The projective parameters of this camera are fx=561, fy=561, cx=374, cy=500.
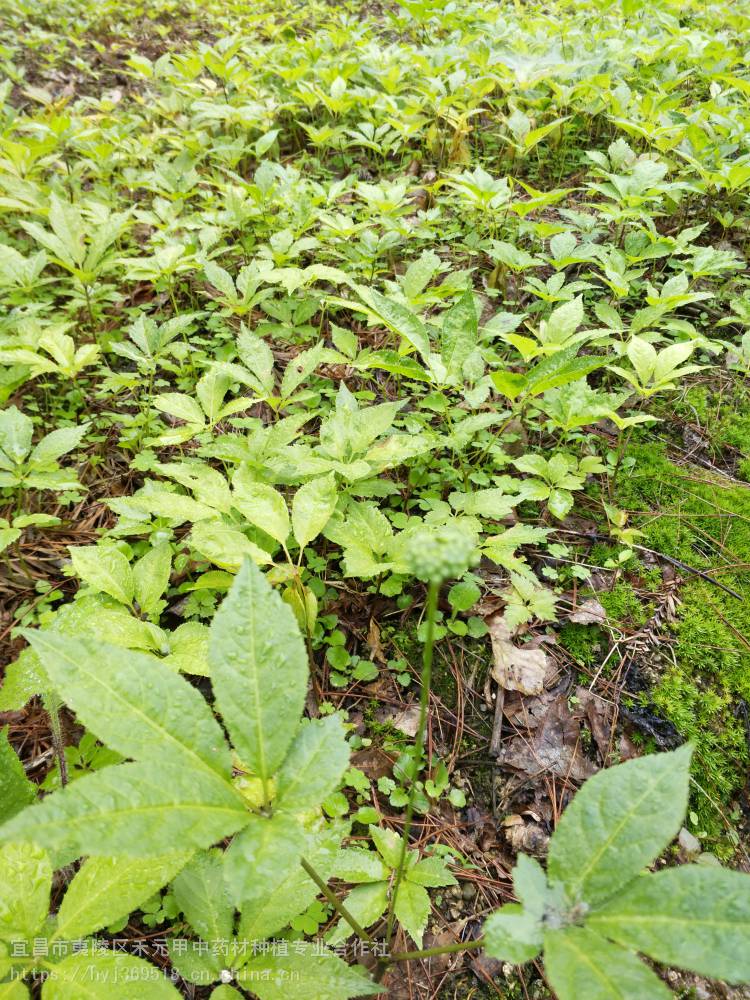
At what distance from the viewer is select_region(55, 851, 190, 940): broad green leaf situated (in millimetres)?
1197

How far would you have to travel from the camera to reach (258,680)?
3.37ft

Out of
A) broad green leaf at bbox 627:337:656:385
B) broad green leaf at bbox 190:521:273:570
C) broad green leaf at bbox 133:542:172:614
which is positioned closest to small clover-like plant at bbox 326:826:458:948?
broad green leaf at bbox 190:521:273:570

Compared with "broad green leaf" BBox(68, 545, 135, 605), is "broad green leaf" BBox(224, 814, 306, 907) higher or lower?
higher

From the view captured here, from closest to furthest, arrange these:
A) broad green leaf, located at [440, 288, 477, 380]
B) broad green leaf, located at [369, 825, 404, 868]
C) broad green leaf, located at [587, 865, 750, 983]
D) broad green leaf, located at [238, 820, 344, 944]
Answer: broad green leaf, located at [587, 865, 750, 983] < broad green leaf, located at [238, 820, 344, 944] < broad green leaf, located at [369, 825, 404, 868] < broad green leaf, located at [440, 288, 477, 380]

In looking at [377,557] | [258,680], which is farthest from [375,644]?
[258,680]

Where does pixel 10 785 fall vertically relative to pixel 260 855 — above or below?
below

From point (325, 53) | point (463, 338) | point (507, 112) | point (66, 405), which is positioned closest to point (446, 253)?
point (463, 338)

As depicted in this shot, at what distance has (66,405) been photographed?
3066 mm

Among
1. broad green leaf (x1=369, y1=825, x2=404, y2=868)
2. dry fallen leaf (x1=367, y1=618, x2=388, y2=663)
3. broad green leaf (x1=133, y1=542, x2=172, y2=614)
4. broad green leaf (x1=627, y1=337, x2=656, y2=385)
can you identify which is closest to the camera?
broad green leaf (x1=369, y1=825, x2=404, y2=868)

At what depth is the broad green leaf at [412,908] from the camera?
1397mm

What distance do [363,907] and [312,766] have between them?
722 mm

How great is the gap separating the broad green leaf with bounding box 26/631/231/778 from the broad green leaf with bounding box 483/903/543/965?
1.66 feet

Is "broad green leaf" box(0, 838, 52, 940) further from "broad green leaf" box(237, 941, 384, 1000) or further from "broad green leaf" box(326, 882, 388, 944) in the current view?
"broad green leaf" box(326, 882, 388, 944)

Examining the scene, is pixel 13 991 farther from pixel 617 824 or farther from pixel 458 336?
pixel 458 336
